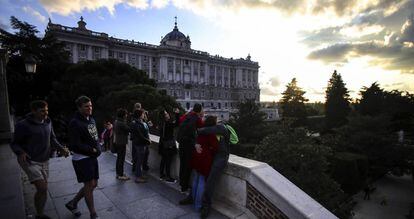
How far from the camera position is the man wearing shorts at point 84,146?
3.57m

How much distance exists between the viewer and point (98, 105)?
25328mm

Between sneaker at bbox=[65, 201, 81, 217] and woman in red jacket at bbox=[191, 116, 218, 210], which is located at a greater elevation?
woman in red jacket at bbox=[191, 116, 218, 210]

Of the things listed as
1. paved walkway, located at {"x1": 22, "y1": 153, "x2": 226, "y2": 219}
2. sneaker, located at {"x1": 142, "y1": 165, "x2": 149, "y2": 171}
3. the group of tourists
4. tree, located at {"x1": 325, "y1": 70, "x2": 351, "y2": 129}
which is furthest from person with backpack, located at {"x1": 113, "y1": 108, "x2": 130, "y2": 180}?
tree, located at {"x1": 325, "y1": 70, "x2": 351, "y2": 129}

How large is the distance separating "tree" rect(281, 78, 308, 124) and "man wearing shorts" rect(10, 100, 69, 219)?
45349 mm

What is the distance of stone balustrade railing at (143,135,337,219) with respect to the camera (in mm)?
3346

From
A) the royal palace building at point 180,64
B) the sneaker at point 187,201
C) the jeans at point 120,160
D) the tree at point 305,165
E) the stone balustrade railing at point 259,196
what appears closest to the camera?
the stone balustrade railing at point 259,196

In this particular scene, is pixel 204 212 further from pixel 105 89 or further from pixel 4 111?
pixel 105 89

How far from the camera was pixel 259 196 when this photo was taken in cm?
374

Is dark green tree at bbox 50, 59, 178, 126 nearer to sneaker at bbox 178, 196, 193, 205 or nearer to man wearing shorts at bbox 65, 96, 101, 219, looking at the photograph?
sneaker at bbox 178, 196, 193, 205

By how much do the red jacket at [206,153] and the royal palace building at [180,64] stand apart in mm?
51959

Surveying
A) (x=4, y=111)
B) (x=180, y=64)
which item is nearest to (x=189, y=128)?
(x=4, y=111)

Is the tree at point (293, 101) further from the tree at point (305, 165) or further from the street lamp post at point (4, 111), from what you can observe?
the street lamp post at point (4, 111)

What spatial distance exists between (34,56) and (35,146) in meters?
24.0

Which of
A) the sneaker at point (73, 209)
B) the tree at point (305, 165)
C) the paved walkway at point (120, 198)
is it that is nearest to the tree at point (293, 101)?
the tree at point (305, 165)
